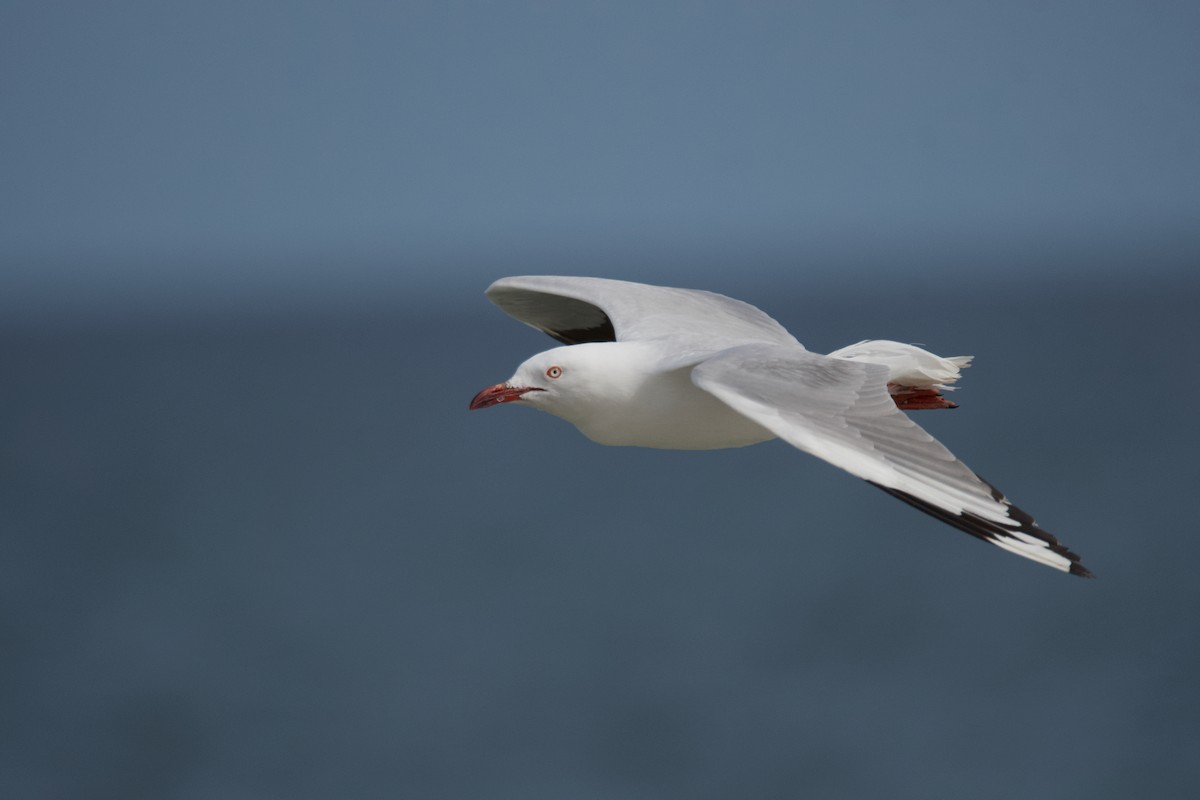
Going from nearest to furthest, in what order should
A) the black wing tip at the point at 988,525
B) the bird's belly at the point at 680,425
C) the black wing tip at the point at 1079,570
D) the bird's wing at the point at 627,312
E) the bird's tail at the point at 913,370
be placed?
the black wing tip at the point at 1079,570
the black wing tip at the point at 988,525
the bird's belly at the point at 680,425
the bird's tail at the point at 913,370
the bird's wing at the point at 627,312

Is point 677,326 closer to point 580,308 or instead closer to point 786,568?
point 580,308

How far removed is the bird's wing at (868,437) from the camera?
5.91m

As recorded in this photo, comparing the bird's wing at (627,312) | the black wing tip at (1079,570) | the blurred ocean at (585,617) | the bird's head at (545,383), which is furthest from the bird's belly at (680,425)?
the blurred ocean at (585,617)

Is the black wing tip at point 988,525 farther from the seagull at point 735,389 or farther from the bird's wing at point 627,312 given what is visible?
the bird's wing at point 627,312

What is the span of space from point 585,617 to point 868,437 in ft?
85.8

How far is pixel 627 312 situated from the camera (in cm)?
830

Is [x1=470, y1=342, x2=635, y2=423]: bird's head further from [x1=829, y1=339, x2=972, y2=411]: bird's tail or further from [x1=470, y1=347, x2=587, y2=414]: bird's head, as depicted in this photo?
[x1=829, y1=339, x2=972, y2=411]: bird's tail

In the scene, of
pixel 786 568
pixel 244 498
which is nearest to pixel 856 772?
pixel 786 568

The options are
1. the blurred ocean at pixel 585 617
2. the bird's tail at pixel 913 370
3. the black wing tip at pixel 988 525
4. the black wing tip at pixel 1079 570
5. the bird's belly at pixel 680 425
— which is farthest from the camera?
the blurred ocean at pixel 585 617

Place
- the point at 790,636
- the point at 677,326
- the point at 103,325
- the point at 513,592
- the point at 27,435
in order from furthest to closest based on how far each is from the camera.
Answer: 1. the point at 103,325
2. the point at 27,435
3. the point at 513,592
4. the point at 790,636
5. the point at 677,326

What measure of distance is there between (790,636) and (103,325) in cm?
10550

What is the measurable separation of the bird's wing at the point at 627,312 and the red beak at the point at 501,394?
2.41 ft

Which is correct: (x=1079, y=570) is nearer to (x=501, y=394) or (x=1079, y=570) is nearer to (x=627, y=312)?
(x=501, y=394)

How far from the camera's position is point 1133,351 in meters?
63.0
